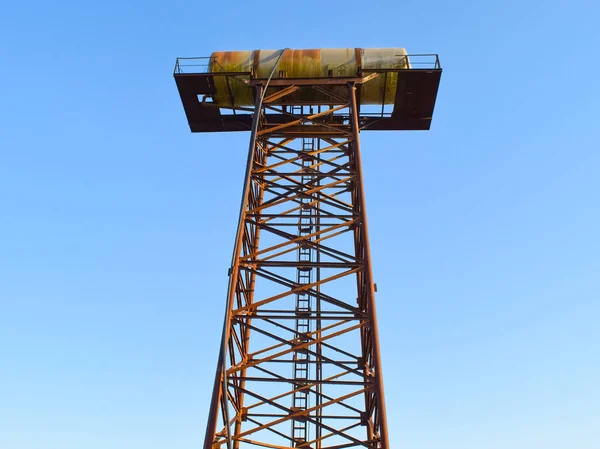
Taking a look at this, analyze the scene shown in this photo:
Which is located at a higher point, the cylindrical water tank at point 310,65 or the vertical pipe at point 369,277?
the cylindrical water tank at point 310,65

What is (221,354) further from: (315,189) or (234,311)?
(315,189)

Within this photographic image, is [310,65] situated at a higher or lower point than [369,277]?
higher

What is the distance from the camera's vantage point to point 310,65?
752 inches

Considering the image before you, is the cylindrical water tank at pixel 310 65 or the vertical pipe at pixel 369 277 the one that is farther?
the cylindrical water tank at pixel 310 65

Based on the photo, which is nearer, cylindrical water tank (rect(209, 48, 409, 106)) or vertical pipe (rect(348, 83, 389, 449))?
vertical pipe (rect(348, 83, 389, 449))

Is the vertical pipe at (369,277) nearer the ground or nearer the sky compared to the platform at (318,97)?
nearer the ground

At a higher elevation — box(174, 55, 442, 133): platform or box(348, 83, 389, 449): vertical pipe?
box(174, 55, 442, 133): platform

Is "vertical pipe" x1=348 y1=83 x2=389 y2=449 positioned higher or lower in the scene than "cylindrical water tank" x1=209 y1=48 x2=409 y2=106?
lower

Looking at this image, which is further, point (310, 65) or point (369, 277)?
point (310, 65)

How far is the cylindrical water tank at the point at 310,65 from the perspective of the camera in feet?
62.6

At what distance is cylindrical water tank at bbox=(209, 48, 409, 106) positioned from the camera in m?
19.1

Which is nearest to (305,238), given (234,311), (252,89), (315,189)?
(315,189)

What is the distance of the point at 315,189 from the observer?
17.4m

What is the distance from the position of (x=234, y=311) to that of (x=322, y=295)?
6.96 ft
